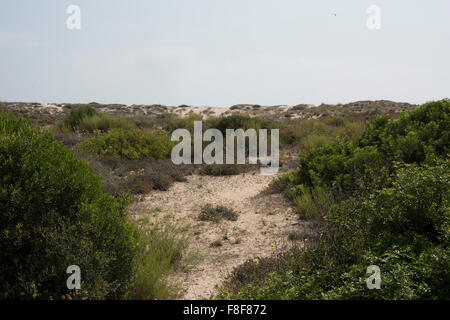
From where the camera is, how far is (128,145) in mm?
11945

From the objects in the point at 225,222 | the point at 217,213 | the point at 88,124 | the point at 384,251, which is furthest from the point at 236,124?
the point at 384,251

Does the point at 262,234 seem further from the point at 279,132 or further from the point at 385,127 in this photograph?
the point at 279,132

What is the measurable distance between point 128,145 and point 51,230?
8793 mm

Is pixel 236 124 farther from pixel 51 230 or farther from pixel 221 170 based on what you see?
pixel 51 230

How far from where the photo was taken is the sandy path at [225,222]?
5008 millimetres

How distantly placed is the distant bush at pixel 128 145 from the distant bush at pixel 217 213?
469 centimetres

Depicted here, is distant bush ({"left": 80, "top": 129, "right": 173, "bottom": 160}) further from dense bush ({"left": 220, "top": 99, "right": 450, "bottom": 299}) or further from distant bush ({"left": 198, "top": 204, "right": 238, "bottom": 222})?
dense bush ({"left": 220, "top": 99, "right": 450, "bottom": 299})

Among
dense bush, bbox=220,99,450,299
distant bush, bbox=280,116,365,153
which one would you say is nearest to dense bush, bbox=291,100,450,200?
dense bush, bbox=220,99,450,299

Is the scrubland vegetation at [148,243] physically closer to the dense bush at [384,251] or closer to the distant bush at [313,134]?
the dense bush at [384,251]

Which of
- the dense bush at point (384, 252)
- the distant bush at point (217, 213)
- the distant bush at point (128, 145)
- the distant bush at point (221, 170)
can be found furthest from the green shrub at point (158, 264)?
the distant bush at point (128, 145)

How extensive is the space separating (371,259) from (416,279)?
15.0 inches

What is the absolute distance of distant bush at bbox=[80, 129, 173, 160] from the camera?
11562mm
